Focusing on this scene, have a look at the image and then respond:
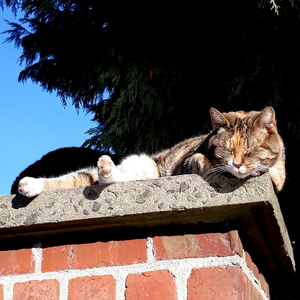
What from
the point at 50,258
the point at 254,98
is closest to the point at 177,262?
the point at 50,258

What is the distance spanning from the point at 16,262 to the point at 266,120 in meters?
1.16

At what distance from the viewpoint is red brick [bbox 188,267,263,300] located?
4.42 ft

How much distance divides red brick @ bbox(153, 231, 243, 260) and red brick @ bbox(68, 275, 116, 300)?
165 millimetres

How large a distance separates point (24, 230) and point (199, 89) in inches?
86.0

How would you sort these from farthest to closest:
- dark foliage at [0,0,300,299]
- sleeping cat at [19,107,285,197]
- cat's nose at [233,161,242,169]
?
dark foliage at [0,0,300,299] < sleeping cat at [19,107,285,197] < cat's nose at [233,161,242,169]

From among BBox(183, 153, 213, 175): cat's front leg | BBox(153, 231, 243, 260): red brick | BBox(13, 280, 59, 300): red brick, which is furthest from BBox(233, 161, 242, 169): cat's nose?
BBox(13, 280, 59, 300): red brick

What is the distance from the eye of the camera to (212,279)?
4.49 feet

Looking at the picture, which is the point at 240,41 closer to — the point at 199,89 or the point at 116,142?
the point at 199,89

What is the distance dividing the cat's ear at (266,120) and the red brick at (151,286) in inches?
35.4

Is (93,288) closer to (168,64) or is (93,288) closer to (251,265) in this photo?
(251,265)

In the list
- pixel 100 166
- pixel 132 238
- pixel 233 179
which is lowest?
pixel 132 238

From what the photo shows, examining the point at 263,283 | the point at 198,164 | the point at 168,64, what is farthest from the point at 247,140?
the point at 168,64

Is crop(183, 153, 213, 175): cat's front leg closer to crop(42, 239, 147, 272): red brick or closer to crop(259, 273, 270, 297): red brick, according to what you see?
crop(259, 273, 270, 297): red brick

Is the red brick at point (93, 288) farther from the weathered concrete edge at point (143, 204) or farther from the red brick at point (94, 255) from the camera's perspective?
the weathered concrete edge at point (143, 204)
